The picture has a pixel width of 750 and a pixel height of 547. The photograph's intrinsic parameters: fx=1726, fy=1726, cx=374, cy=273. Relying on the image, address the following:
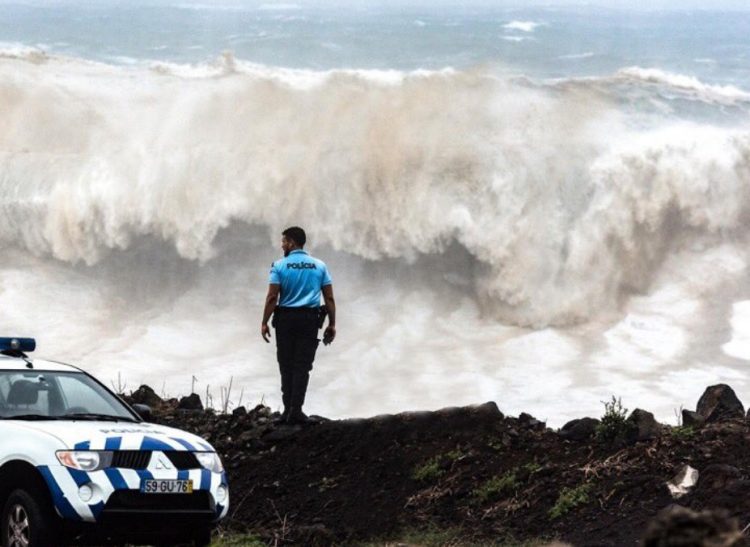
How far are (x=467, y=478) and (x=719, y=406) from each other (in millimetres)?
2027

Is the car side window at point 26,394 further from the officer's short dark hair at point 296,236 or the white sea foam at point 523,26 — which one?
the white sea foam at point 523,26

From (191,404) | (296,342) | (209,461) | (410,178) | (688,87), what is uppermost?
(209,461)

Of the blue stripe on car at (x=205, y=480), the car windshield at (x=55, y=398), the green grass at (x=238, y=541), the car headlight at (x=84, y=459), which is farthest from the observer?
the green grass at (x=238, y=541)

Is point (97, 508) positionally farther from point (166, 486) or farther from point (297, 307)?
point (297, 307)

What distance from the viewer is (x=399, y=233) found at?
25.3 metres

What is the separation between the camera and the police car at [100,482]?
27.1 feet

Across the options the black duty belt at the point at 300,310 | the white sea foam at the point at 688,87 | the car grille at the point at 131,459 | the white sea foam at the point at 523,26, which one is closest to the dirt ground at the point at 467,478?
the black duty belt at the point at 300,310

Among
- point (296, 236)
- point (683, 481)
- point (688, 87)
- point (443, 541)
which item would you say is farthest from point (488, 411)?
point (688, 87)

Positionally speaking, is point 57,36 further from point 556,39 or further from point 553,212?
point 553,212

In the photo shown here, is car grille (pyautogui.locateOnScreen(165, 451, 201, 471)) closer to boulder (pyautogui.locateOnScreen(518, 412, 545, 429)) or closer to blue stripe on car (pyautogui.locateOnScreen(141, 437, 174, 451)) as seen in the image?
blue stripe on car (pyautogui.locateOnScreen(141, 437, 174, 451))

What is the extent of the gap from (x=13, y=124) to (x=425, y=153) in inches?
323

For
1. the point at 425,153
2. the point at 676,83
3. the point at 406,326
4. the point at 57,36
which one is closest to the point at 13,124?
the point at 425,153

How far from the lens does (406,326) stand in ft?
77.6

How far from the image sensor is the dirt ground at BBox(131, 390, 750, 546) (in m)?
9.65
